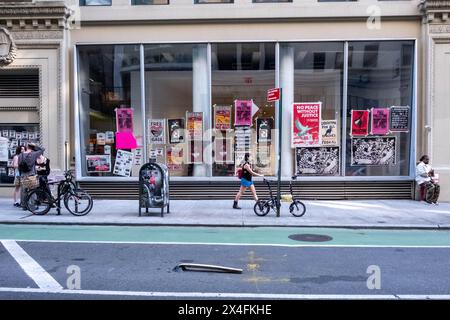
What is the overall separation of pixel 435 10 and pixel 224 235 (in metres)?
10.2

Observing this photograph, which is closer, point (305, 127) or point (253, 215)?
point (253, 215)

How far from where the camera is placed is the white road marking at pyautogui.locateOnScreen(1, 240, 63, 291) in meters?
6.10

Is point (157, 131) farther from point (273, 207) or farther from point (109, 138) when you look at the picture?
point (273, 207)

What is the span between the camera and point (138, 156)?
15648 mm

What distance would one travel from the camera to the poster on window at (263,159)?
15555mm

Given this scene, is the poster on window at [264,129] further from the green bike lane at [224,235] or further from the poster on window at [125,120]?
the green bike lane at [224,235]

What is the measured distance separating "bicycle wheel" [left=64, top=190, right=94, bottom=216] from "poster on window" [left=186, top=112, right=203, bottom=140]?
180 inches

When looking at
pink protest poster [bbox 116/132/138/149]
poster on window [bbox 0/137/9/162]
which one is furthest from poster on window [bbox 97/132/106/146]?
poster on window [bbox 0/137/9/162]

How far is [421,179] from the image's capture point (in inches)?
565

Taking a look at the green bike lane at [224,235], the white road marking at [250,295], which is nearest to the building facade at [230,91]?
the green bike lane at [224,235]

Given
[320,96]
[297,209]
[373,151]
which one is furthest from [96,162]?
[373,151]

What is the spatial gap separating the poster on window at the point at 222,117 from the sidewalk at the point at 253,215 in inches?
104

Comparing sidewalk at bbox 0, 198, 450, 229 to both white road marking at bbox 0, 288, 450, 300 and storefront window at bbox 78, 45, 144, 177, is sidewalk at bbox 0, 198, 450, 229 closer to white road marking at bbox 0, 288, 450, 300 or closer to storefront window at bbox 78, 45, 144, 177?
storefront window at bbox 78, 45, 144, 177

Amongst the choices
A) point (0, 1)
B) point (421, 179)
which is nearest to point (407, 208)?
point (421, 179)
